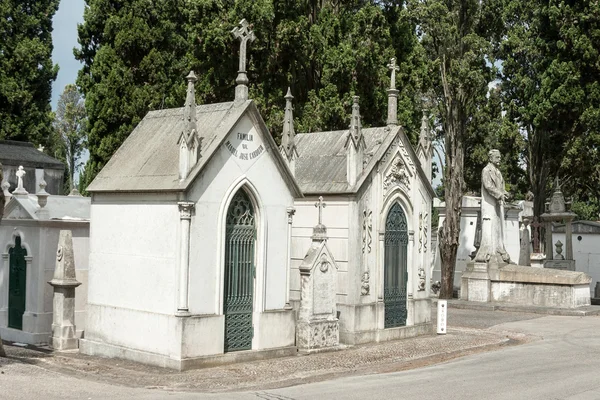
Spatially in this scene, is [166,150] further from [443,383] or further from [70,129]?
[70,129]

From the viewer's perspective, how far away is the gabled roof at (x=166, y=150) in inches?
532

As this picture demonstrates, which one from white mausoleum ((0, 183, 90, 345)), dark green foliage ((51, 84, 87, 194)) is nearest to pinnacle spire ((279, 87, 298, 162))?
white mausoleum ((0, 183, 90, 345))

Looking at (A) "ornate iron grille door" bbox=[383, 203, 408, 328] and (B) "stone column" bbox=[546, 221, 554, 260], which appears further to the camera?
(B) "stone column" bbox=[546, 221, 554, 260]

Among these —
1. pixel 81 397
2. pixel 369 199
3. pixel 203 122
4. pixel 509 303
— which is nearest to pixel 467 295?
pixel 509 303

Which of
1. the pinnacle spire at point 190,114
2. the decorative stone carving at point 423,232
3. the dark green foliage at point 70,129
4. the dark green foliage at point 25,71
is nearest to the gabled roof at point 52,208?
the pinnacle spire at point 190,114

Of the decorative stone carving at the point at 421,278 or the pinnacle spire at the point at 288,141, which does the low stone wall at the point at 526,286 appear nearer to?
the decorative stone carving at the point at 421,278

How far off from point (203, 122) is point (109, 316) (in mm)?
3979

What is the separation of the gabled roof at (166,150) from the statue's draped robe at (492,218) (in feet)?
36.4

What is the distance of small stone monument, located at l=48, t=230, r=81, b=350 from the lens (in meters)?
14.8

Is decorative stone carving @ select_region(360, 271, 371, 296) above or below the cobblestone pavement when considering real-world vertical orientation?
above

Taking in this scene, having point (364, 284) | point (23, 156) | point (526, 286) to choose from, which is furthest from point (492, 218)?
point (23, 156)

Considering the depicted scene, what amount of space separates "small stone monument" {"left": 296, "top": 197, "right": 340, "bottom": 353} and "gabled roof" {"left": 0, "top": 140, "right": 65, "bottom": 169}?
21.6 meters

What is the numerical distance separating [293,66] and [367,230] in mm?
12340

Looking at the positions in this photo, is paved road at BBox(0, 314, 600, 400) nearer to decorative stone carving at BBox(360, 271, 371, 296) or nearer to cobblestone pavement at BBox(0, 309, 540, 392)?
cobblestone pavement at BBox(0, 309, 540, 392)
